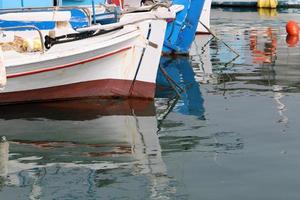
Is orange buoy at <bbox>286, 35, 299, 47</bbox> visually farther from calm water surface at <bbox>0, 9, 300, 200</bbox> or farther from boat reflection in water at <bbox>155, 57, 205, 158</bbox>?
calm water surface at <bbox>0, 9, 300, 200</bbox>

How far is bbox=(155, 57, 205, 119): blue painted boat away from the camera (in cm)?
1150

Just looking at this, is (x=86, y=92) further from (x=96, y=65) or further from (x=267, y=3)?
(x=267, y=3)

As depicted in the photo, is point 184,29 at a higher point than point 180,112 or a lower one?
higher

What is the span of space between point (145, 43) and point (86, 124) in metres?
2.33

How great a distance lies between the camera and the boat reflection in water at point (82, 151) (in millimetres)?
6906

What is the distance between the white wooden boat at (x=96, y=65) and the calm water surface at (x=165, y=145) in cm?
Result: 25

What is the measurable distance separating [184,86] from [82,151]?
19.9ft

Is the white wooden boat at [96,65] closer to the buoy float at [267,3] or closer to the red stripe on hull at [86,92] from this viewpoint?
the red stripe on hull at [86,92]

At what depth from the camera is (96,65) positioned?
1160 cm

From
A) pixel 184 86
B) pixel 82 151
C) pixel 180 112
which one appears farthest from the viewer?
pixel 184 86

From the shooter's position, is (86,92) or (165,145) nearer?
(165,145)

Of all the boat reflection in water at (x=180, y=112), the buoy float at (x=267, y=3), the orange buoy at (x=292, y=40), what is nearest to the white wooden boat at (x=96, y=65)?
the boat reflection in water at (x=180, y=112)

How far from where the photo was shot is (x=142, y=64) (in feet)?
39.1

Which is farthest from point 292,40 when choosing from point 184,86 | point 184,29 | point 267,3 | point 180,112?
point 267,3
